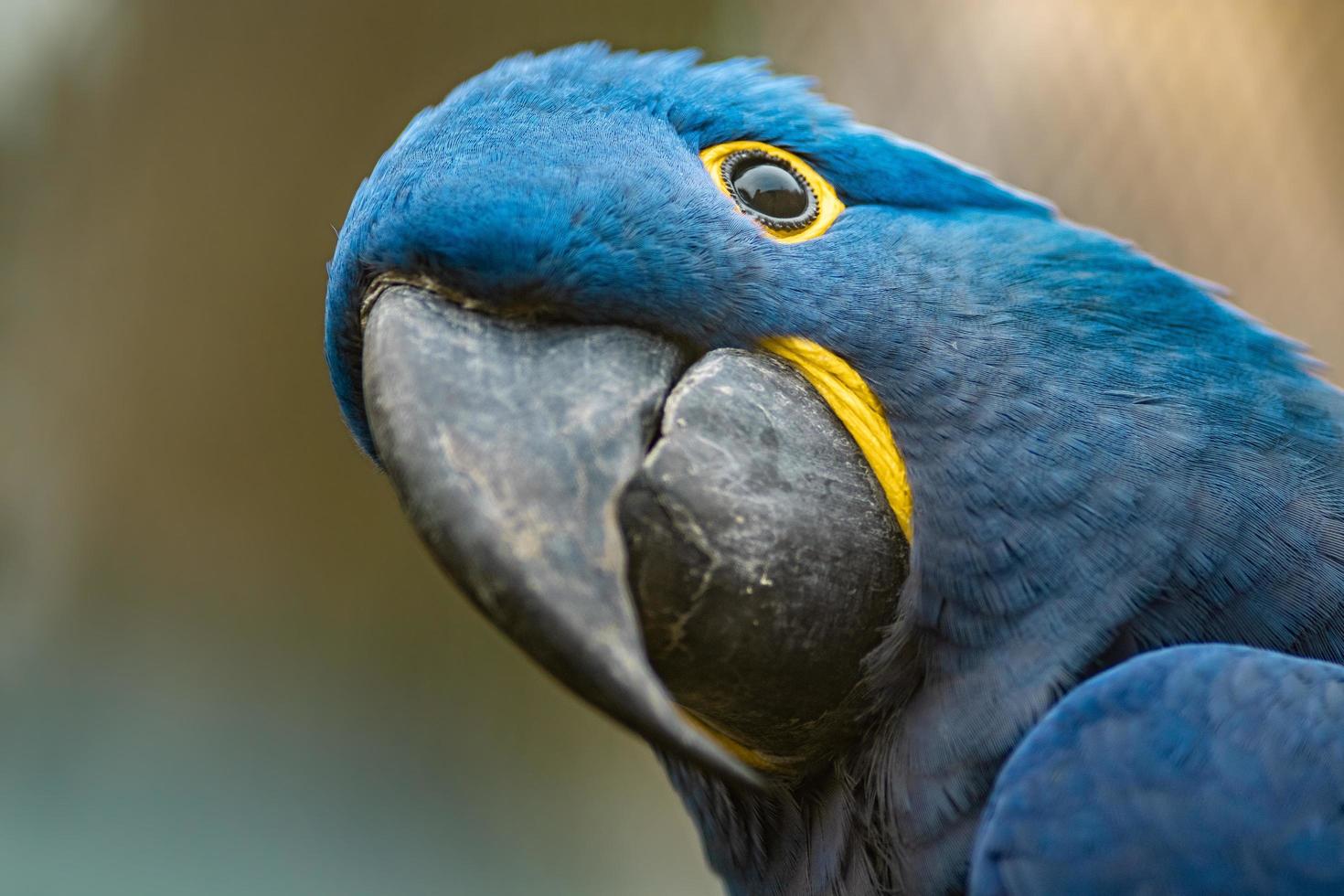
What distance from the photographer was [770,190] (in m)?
0.83

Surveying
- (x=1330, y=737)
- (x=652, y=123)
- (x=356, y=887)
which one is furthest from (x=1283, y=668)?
(x=356, y=887)

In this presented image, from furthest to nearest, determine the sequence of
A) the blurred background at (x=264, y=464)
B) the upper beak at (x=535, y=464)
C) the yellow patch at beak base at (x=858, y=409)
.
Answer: the blurred background at (x=264, y=464)
the yellow patch at beak base at (x=858, y=409)
the upper beak at (x=535, y=464)

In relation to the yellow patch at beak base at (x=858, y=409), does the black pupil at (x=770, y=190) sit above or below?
above

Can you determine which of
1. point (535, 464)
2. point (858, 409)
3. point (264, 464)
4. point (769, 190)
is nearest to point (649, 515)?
point (535, 464)

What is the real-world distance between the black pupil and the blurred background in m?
1.59

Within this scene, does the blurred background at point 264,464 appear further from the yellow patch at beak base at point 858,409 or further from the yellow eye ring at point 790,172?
the yellow patch at beak base at point 858,409

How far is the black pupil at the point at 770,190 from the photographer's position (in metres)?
0.82

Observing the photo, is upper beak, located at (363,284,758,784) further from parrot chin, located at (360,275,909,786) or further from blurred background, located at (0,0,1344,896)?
blurred background, located at (0,0,1344,896)

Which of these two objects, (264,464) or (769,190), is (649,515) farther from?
(264,464)

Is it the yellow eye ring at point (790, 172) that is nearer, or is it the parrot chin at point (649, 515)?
the parrot chin at point (649, 515)

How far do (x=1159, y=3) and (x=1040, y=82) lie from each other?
1.69 feet

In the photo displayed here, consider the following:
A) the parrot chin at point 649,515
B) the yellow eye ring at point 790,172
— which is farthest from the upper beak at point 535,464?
the yellow eye ring at point 790,172

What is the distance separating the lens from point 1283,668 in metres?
0.68

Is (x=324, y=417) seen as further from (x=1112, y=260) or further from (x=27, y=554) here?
(x=1112, y=260)
